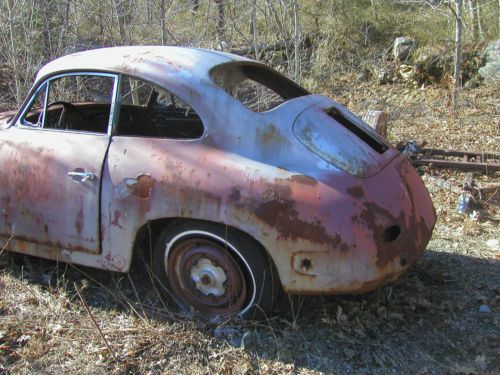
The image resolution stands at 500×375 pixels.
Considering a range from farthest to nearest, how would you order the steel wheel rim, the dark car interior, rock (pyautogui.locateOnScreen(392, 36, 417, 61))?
rock (pyautogui.locateOnScreen(392, 36, 417, 61)) → the dark car interior → the steel wheel rim

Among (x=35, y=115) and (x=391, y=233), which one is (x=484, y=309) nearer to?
(x=391, y=233)

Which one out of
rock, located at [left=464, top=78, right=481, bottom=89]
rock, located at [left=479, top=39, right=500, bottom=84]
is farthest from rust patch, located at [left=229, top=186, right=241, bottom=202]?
rock, located at [left=479, top=39, right=500, bottom=84]

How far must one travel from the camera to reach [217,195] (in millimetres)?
3098

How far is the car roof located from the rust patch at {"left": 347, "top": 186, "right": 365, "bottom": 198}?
3.96ft

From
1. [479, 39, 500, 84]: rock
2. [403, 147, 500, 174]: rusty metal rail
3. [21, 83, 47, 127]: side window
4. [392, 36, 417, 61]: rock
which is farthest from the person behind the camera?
[392, 36, 417, 61]: rock

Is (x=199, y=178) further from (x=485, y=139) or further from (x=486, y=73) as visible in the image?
(x=486, y=73)

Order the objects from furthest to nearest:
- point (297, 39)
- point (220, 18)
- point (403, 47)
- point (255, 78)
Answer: point (403, 47), point (220, 18), point (297, 39), point (255, 78)

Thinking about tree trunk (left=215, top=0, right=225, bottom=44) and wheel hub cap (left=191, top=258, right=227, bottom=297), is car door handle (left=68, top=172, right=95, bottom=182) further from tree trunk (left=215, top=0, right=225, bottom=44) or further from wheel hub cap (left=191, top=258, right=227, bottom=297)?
tree trunk (left=215, top=0, right=225, bottom=44)

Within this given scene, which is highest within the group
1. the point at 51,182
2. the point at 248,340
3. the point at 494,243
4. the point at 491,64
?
the point at 491,64

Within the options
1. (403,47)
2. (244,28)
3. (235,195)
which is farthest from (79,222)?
(403,47)

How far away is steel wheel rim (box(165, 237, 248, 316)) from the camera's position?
3.29 meters

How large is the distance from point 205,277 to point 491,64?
416 inches

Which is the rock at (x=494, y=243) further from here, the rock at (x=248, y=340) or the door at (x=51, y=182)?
the door at (x=51, y=182)

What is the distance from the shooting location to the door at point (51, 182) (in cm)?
348
